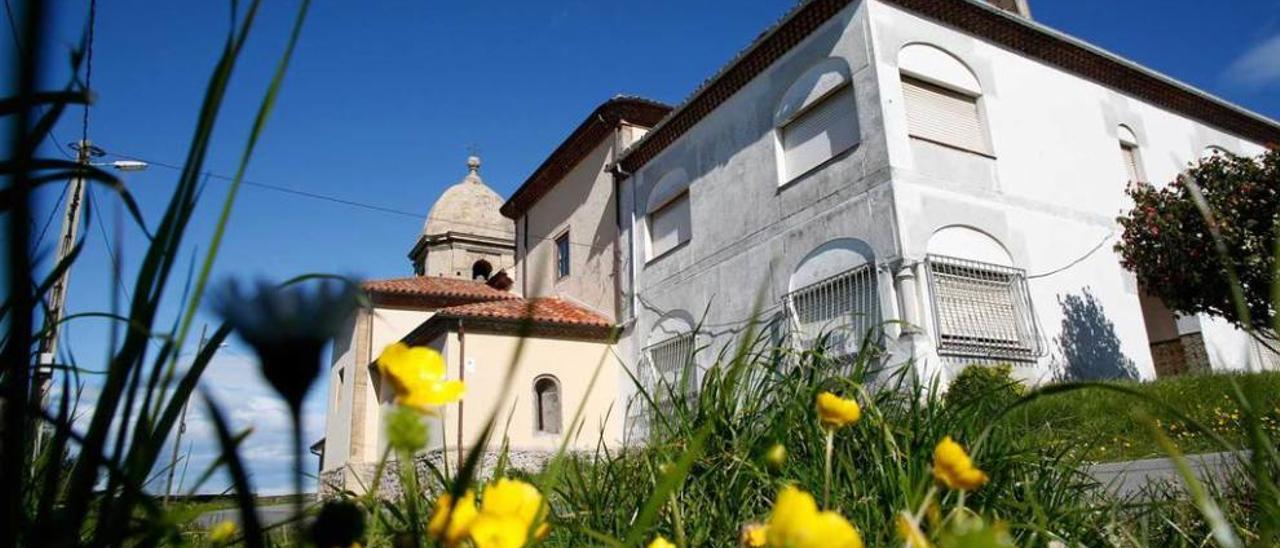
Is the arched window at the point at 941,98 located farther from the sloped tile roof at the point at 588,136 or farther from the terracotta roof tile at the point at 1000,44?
the sloped tile roof at the point at 588,136

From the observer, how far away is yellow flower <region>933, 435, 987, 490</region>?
84 cm

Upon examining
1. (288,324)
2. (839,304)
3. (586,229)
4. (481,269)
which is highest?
(481,269)

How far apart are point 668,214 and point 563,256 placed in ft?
15.7

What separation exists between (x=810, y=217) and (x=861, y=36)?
249 cm

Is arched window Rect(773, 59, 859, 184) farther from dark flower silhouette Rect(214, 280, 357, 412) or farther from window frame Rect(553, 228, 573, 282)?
dark flower silhouette Rect(214, 280, 357, 412)

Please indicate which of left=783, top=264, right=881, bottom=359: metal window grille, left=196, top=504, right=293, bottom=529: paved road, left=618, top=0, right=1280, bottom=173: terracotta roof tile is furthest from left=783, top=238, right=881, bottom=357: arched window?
left=196, top=504, right=293, bottom=529: paved road

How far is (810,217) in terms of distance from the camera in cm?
1053

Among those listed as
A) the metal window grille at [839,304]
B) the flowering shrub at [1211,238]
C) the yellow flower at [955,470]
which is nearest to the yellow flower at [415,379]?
the yellow flower at [955,470]

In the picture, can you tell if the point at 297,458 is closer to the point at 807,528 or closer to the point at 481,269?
the point at 807,528

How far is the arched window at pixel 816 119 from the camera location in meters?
10.3

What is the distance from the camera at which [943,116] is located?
33.4 feet

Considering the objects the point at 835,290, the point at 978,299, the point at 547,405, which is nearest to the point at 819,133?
the point at 835,290

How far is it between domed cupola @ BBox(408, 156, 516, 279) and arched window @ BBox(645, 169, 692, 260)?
10305mm

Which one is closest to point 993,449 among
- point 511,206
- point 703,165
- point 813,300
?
point 813,300
